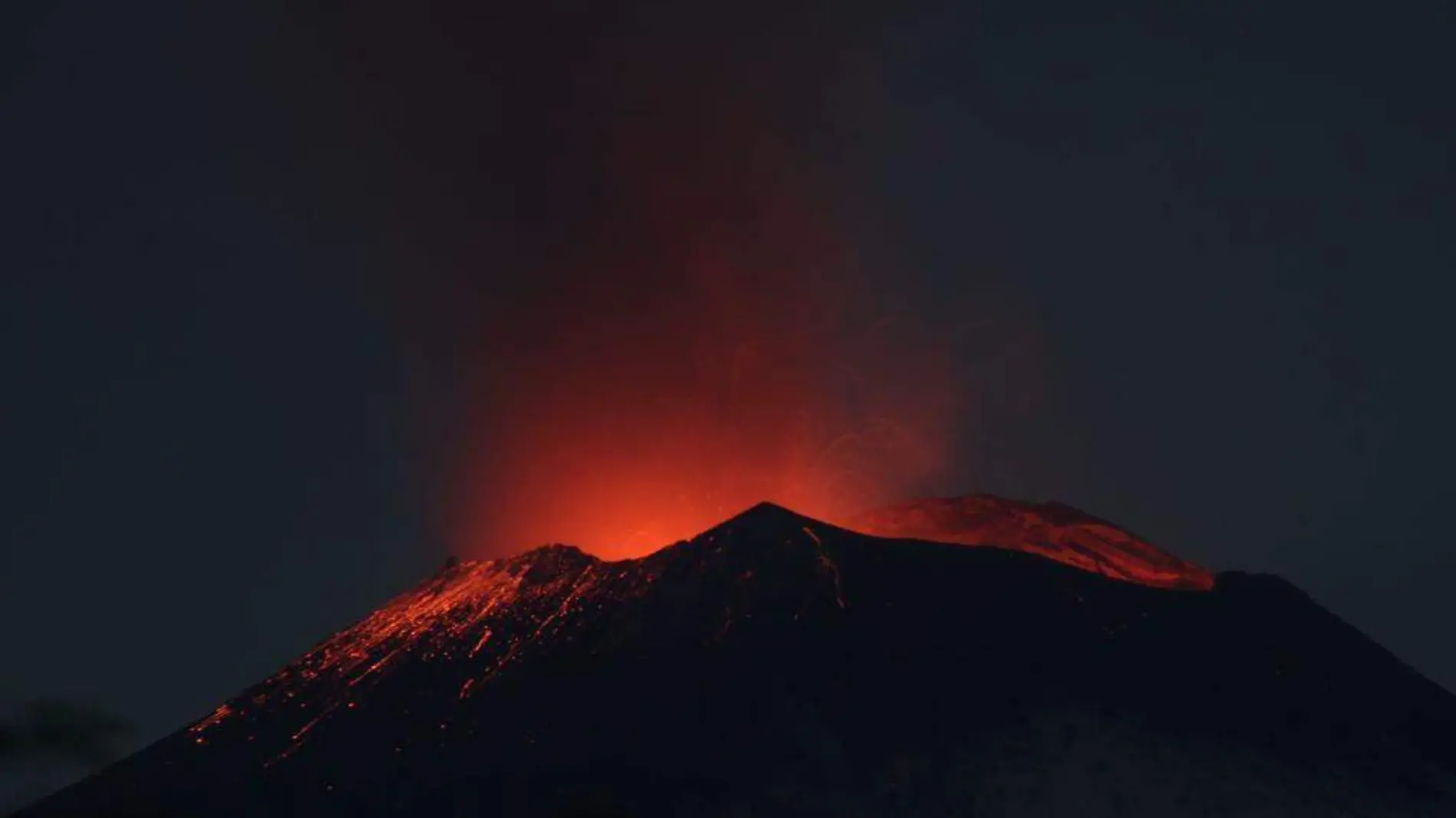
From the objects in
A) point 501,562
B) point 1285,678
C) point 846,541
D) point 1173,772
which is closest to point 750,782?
point 1173,772

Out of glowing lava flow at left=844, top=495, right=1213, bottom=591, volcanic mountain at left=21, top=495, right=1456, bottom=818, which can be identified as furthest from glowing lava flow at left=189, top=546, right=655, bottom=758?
glowing lava flow at left=844, top=495, right=1213, bottom=591

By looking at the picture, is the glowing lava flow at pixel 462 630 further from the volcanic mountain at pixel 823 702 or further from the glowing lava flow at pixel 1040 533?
the glowing lava flow at pixel 1040 533

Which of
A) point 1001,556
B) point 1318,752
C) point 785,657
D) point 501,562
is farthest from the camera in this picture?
point 501,562

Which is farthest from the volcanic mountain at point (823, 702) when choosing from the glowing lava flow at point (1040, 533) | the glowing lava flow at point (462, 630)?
the glowing lava flow at point (1040, 533)

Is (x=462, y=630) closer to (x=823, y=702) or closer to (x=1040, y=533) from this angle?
(x=823, y=702)

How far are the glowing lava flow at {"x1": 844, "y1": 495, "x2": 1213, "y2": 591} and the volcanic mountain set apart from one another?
0.45m

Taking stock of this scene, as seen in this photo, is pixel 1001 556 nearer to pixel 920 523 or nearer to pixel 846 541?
pixel 846 541

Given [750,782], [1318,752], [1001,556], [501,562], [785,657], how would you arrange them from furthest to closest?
[501,562] < [1001,556] < [785,657] < [1318,752] < [750,782]

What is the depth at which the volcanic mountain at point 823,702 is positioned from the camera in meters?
30.4

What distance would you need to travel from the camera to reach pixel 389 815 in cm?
3044

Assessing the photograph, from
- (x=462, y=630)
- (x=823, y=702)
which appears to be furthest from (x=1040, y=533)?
(x=462, y=630)

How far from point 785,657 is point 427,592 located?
16210 millimetres

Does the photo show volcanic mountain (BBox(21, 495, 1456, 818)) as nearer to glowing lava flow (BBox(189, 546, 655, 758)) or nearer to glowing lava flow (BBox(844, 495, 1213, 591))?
glowing lava flow (BBox(189, 546, 655, 758))

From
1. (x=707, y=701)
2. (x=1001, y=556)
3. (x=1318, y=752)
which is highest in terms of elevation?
(x=1001, y=556)
